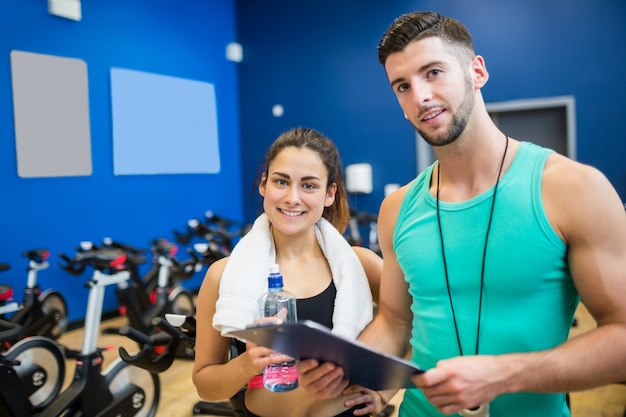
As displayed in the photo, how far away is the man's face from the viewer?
40.4 inches

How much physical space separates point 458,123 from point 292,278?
0.63 meters

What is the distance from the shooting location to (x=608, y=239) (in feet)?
2.98

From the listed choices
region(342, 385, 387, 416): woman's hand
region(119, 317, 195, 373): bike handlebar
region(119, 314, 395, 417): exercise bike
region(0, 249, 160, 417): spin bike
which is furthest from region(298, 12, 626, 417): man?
region(0, 249, 160, 417): spin bike

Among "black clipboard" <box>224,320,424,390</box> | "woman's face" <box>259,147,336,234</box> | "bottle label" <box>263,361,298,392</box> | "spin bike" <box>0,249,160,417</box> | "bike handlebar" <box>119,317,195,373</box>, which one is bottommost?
"spin bike" <box>0,249,160,417</box>

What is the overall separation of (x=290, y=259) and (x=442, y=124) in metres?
0.63

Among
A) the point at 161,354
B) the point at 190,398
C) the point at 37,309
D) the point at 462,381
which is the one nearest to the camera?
the point at 462,381

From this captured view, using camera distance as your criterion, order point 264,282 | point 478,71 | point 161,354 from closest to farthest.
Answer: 1. point 478,71
2. point 264,282
3. point 161,354

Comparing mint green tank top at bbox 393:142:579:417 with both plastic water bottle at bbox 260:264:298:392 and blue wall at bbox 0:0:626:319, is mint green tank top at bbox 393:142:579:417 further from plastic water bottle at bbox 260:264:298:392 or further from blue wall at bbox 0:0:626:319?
blue wall at bbox 0:0:626:319

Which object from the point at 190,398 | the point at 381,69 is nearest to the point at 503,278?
the point at 190,398

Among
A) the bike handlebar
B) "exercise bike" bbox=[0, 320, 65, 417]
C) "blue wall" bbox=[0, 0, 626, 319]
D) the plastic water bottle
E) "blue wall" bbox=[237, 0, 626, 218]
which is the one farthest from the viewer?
"blue wall" bbox=[237, 0, 626, 218]

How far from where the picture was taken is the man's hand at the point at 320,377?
3.20ft

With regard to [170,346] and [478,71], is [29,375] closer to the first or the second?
[170,346]

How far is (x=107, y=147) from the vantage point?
5.37m

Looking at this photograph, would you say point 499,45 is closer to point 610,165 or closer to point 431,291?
point 610,165
